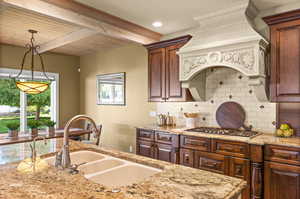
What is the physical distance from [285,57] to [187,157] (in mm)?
1809

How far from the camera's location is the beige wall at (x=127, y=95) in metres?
4.56

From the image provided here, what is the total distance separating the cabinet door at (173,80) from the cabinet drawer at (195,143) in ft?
2.34

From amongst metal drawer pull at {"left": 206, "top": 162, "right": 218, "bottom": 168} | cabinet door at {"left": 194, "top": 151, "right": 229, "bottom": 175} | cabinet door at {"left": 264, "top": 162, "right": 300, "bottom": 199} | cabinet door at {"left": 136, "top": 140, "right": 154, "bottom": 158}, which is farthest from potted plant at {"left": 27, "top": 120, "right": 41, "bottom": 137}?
cabinet door at {"left": 264, "top": 162, "right": 300, "bottom": 199}

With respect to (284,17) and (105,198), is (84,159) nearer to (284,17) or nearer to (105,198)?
(105,198)

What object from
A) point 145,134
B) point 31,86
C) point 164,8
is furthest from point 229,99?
point 31,86

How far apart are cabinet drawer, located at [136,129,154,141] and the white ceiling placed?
1.83 meters

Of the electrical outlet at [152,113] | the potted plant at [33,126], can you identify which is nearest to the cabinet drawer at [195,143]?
the electrical outlet at [152,113]

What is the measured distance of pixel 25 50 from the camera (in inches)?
201

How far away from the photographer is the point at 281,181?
2283 millimetres

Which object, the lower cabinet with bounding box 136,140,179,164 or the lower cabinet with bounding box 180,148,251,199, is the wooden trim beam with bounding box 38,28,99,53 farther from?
the lower cabinet with bounding box 180,148,251,199

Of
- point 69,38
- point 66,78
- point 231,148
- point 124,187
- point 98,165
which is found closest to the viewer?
point 124,187

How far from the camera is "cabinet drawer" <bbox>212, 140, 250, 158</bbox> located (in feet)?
8.19

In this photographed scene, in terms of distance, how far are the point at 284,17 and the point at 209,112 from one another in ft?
5.57

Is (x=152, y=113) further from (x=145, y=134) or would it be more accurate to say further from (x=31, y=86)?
(x=31, y=86)
